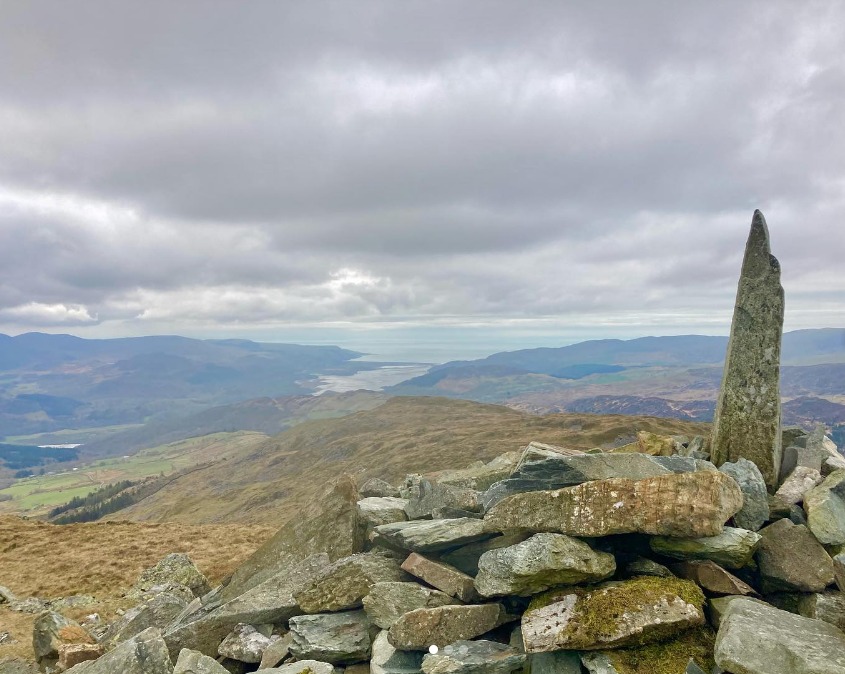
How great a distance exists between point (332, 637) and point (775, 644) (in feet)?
29.2

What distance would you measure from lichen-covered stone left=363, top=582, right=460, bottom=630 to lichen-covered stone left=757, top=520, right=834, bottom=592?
267 inches

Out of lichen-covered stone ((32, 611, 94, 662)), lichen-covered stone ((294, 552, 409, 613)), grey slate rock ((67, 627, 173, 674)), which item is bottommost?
lichen-covered stone ((32, 611, 94, 662))

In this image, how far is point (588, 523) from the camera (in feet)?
34.5

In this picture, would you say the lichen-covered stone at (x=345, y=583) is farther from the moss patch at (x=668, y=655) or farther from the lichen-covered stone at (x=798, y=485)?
the lichen-covered stone at (x=798, y=485)

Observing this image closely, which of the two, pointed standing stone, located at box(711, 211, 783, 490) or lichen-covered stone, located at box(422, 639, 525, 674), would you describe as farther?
pointed standing stone, located at box(711, 211, 783, 490)

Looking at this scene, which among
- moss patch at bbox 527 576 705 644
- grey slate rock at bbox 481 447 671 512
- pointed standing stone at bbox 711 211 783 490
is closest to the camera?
moss patch at bbox 527 576 705 644

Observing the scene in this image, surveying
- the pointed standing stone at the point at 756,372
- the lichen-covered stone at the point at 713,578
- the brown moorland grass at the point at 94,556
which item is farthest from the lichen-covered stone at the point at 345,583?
the brown moorland grass at the point at 94,556

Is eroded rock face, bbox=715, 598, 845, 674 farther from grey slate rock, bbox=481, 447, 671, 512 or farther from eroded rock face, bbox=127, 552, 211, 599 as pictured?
eroded rock face, bbox=127, 552, 211, 599

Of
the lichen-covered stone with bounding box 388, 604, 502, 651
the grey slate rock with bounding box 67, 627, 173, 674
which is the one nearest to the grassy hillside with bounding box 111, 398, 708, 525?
the grey slate rock with bounding box 67, 627, 173, 674

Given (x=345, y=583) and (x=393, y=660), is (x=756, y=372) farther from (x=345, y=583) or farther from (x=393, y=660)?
(x=345, y=583)

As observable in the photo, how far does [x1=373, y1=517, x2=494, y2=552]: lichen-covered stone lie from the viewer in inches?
492

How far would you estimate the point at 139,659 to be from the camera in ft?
36.2

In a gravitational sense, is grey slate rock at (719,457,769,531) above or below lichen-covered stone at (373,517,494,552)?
above

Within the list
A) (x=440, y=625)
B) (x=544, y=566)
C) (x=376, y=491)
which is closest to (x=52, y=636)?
(x=376, y=491)
